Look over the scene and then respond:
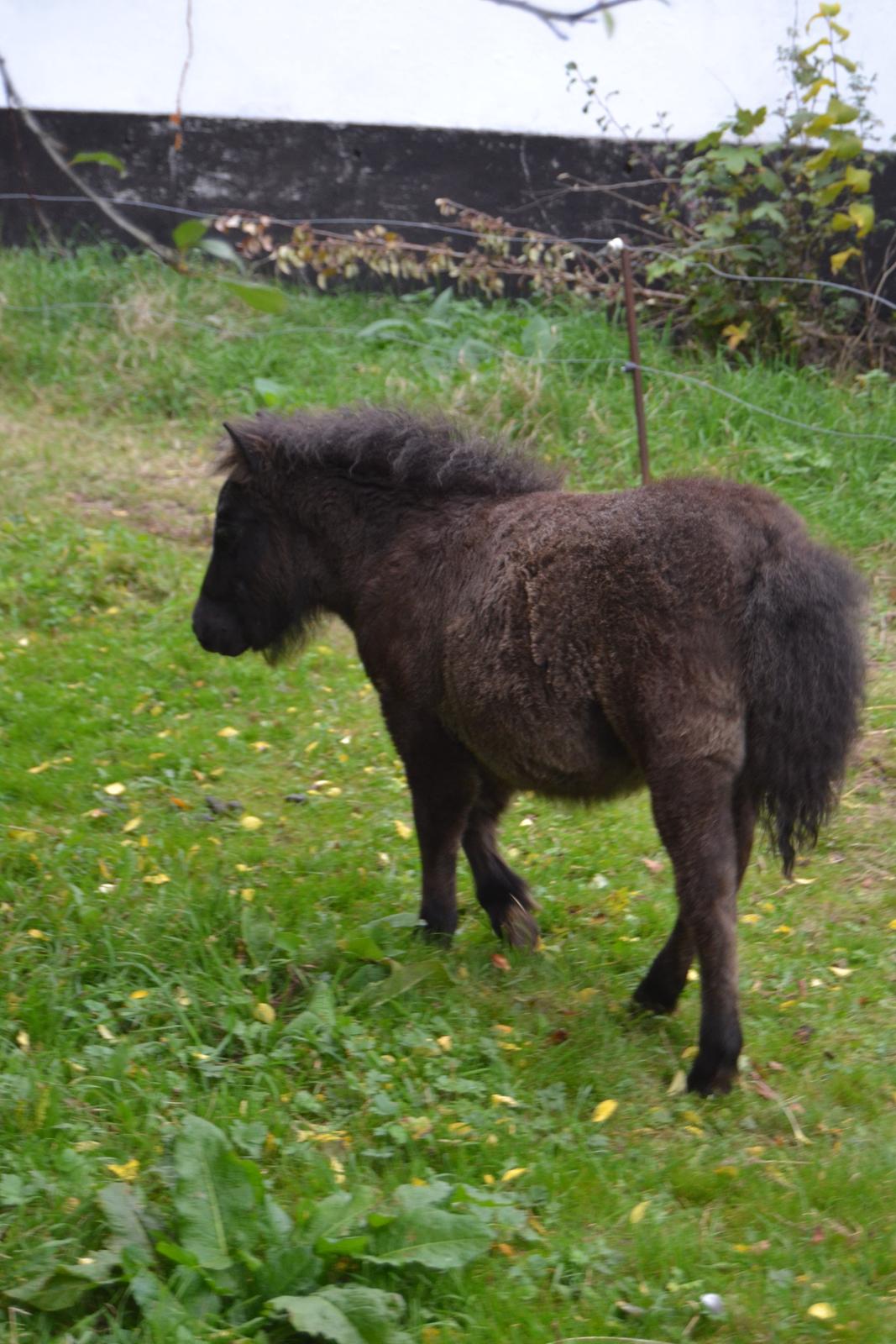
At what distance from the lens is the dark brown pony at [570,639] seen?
3.48 meters

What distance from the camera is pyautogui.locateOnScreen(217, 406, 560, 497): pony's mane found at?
436 centimetres

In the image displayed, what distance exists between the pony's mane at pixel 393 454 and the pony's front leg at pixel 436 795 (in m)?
0.79

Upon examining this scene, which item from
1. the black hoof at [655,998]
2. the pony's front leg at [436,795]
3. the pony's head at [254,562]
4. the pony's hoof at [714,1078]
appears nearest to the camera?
the pony's hoof at [714,1078]

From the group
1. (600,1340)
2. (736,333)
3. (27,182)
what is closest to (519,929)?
(600,1340)

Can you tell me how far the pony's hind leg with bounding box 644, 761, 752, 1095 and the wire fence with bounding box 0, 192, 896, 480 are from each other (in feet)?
11.2

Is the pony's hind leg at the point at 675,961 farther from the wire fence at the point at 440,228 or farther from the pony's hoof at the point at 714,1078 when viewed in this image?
the wire fence at the point at 440,228

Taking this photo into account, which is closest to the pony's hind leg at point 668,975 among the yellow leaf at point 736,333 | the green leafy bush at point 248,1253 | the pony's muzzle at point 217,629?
the green leafy bush at point 248,1253

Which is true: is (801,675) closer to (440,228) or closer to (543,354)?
(543,354)

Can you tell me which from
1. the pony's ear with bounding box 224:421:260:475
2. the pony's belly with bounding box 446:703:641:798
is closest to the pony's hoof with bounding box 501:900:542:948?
the pony's belly with bounding box 446:703:641:798

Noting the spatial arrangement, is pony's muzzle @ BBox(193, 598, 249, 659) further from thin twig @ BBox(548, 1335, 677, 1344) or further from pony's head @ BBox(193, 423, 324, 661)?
thin twig @ BBox(548, 1335, 677, 1344)

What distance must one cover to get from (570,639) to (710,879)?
0.77 meters

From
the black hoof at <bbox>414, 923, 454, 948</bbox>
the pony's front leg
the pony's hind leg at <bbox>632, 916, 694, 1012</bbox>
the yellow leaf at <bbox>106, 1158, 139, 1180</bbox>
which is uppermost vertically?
the pony's front leg

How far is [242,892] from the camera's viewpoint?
14.8 feet

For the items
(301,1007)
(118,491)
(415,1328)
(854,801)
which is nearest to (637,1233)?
(415,1328)
